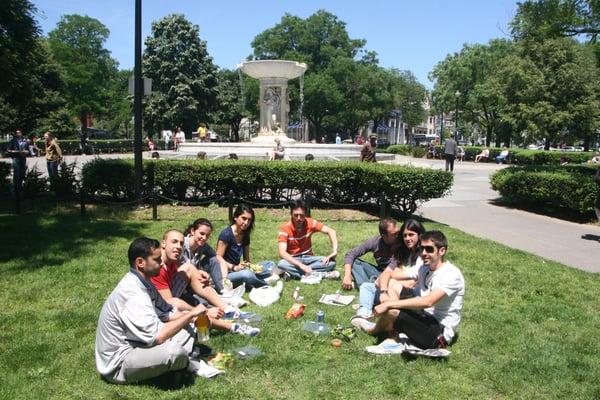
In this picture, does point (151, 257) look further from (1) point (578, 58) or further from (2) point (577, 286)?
(1) point (578, 58)

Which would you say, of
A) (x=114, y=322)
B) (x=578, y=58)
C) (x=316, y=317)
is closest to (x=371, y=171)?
(x=316, y=317)

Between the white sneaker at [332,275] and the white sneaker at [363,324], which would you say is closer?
the white sneaker at [363,324]

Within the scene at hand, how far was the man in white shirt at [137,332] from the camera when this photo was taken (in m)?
3.76

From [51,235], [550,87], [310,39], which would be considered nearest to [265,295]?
[51,235]

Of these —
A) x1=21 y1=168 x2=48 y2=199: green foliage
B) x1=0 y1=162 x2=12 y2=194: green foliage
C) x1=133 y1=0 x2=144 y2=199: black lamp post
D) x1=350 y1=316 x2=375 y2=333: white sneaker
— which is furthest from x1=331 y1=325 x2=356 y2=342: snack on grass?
x1=0 y1=162 x2=12 y2=194: green foliage

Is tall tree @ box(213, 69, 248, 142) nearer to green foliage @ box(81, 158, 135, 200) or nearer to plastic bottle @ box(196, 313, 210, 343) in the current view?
green foliage @ box(81, 158, 135, 200)

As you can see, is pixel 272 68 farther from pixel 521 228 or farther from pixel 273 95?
pixel 521 228

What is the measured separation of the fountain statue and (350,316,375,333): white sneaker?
1822 centimetres

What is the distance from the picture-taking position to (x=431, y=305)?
4465 mm

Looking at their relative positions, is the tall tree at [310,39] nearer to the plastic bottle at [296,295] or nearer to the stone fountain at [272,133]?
the stone fountain at [272,133]

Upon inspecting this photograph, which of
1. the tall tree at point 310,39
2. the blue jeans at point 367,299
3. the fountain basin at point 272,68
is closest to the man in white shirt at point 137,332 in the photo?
the blue jeans at point 367,299

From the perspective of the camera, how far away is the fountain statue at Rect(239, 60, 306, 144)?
23.1m

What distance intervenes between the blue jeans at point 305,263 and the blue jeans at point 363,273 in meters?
0.52

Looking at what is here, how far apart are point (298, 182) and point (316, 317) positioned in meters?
6.67
